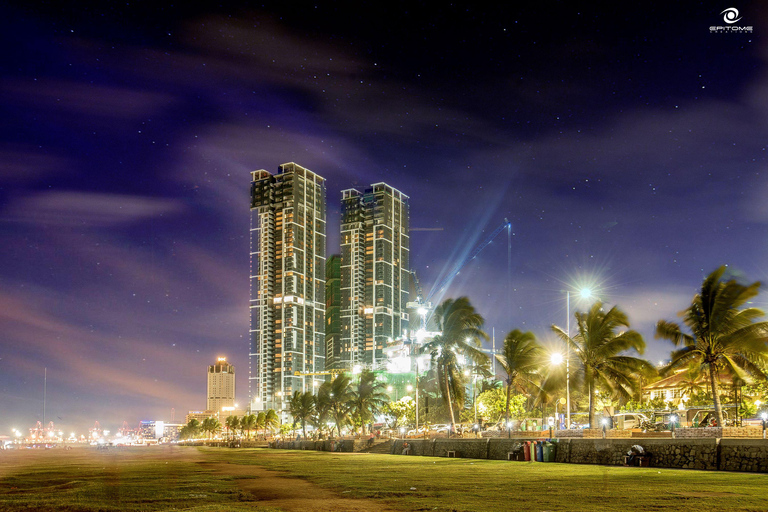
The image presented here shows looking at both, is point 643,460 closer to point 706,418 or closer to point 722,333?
point 722,333

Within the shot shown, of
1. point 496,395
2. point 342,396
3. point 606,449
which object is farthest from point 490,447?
point 342,396

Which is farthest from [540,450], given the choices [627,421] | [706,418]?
[627,421]

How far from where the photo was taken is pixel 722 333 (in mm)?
33500

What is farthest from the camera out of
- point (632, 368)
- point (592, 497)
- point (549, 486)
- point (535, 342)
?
point (535, 342)

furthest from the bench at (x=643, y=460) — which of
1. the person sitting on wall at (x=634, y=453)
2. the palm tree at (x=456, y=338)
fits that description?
the palm tree at (x=456, y=338)

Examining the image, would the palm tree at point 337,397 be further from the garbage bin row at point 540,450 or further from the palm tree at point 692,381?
the garbage bin row at point 540,450

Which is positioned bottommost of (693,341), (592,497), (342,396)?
(342,396)

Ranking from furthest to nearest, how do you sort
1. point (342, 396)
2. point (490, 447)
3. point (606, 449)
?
point (342, 396) → point (490, 447) → point (606, 449)

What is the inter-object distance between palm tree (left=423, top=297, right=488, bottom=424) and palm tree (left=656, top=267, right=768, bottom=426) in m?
23.9

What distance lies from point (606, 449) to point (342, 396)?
69.4 metres

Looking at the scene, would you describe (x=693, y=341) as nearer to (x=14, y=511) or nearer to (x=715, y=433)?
(x=715, y=433)

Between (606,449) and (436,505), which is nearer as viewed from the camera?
(436,505)

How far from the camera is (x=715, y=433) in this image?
86.1 ft

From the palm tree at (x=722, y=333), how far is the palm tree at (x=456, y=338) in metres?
23.9
